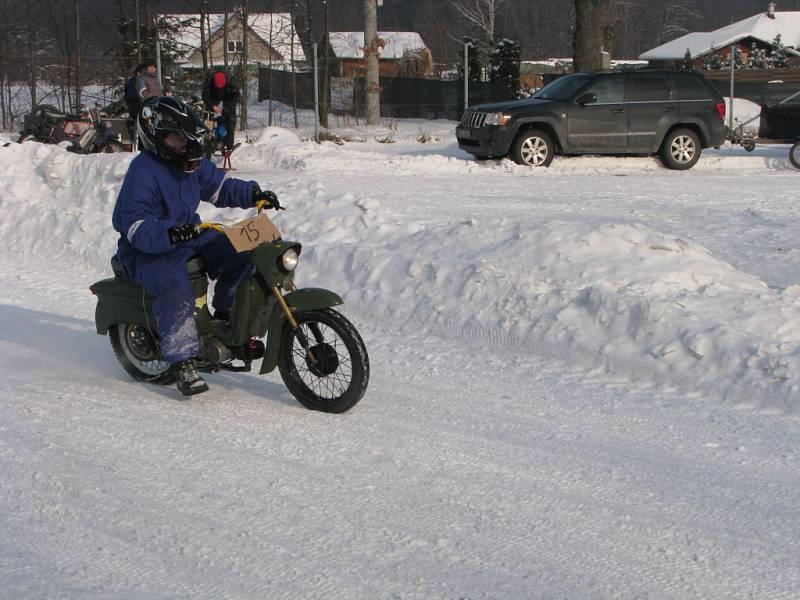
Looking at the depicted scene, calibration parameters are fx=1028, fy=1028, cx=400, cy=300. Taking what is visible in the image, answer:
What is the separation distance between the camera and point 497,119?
57.9ft

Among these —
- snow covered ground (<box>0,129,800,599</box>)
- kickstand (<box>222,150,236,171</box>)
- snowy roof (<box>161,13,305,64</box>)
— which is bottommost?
snow covered ground (<box>0,129,800,599</box>)

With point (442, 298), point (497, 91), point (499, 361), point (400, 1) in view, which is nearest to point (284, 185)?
point (442, 298)

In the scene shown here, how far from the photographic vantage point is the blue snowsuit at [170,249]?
5.77 meters

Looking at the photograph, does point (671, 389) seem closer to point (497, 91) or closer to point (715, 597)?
point (715, 597)

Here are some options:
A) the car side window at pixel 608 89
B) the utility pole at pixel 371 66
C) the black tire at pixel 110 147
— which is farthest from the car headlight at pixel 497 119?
the utility pole at pixel 371 66

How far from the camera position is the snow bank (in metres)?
6.15

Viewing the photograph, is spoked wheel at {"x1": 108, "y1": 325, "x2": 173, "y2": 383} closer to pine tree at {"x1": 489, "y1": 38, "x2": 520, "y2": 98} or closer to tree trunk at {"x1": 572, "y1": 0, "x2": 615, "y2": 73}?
tree trunk at {"x1": 572, "y1": 0, "x2": 615, "y2": 73}

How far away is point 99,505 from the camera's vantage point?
4410mm

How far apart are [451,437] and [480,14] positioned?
56.8 meters

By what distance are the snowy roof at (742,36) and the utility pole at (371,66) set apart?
3731cm

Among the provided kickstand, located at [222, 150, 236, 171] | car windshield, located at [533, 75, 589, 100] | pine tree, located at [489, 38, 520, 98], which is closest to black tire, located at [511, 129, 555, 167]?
car windshield, located at [533, 75, 589, 100]

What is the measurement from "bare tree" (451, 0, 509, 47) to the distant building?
1084 centimetres

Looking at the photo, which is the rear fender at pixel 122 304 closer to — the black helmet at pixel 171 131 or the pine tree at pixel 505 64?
the black helmet at pixel 171 131

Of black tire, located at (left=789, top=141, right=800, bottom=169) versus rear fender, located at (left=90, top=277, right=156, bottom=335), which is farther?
black tire, located at (left=789, top=141, right=800, bottom=169)
